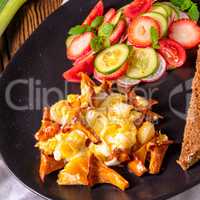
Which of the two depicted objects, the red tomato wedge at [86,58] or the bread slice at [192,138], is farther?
the red tomato wedge at [86,58]

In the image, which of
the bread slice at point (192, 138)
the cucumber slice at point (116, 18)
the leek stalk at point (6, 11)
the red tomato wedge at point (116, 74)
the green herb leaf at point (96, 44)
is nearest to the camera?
the bread slice at point (192, 138)

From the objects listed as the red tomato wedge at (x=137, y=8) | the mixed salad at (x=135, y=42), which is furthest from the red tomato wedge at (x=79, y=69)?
the red tomato wedge at (x=137, y=8)

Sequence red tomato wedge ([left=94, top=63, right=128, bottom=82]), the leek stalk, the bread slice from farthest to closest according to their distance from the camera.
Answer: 1. the leek stalk
2. red tomato wedge ([left=94, top=63, right=128, bottom=82])
3. the bread slice

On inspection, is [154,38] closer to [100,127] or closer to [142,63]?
[142,63]

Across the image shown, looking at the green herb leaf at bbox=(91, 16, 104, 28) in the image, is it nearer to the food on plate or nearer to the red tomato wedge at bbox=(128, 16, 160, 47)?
the red tomato wedge at bbox=(128, 16, 160, 47)

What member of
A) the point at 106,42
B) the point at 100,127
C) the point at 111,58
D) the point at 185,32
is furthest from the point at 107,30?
the point at 100,127

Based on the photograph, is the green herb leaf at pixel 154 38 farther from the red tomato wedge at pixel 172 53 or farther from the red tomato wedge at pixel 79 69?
the red tomato wedge at pixel 79 69

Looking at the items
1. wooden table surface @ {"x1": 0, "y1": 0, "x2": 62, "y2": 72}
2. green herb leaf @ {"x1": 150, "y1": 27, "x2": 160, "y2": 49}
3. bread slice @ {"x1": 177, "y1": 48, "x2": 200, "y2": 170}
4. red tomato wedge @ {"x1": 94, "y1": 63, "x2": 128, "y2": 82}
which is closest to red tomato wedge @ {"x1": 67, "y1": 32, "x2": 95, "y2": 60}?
red tomato wedge @ {"x1": 94, "y1": 63, "x2": 128, "y2": 82}
